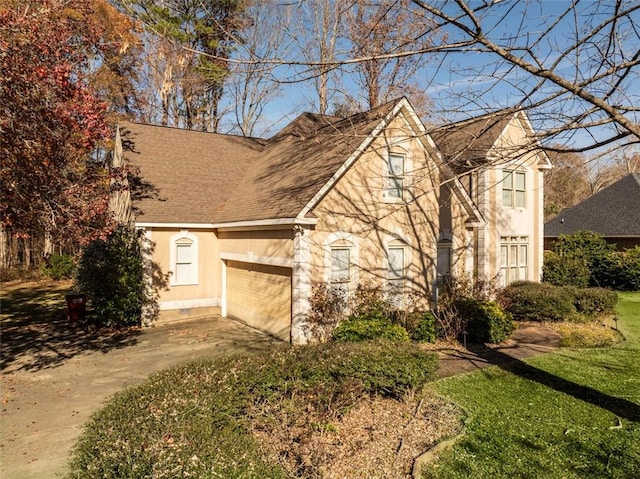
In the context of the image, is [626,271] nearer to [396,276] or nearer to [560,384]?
[396,276]

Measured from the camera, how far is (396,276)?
13.4 meters

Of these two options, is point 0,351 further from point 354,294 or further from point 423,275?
point 423,275

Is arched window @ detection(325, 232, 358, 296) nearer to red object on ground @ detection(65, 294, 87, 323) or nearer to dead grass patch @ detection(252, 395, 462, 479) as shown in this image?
dead grass patch @ detection(252, 395, 462, 479)

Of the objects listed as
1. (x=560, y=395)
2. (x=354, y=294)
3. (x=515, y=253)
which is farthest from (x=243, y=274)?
(x=515, y=253)

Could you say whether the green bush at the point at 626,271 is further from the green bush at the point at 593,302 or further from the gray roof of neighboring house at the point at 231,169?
the gray roof of neighboring house at the point at 231,169

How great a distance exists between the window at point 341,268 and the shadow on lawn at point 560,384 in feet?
13.4

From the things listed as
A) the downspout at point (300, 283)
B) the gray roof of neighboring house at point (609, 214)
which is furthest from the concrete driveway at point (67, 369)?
the gray roof of neighboring house at point (609, 214)

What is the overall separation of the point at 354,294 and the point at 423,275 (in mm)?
3173

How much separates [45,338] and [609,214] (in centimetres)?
3205

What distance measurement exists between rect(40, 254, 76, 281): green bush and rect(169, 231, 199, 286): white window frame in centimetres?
1581

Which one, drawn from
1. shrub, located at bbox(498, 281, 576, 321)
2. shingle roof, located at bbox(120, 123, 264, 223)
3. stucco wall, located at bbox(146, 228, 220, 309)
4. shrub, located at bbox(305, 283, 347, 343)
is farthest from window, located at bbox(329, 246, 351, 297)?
shrub, located at bbox(498, 281, 576, 321)

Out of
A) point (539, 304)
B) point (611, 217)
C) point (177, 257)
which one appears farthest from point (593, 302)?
point (177, 257)

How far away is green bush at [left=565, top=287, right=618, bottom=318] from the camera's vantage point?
1493 cm

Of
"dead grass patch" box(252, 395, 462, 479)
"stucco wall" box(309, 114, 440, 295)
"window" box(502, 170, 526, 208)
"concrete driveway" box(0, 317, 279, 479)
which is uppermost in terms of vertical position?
"window" box(502, 170, 526, 208)
